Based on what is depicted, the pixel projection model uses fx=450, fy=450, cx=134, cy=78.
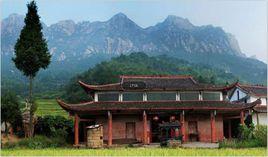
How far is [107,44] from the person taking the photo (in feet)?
578

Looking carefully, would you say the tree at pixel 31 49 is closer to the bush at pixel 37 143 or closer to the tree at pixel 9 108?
the tree at pixel 9 108

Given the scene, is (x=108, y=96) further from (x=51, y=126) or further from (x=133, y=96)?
(x=51, y=126)

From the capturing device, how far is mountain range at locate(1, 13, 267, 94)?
151750 millimetres

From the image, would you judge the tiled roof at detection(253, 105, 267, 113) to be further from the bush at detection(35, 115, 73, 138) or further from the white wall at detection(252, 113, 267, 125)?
the bush at detection(35, 115, 73, 138)

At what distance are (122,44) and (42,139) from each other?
496 feet

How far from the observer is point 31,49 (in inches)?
1043

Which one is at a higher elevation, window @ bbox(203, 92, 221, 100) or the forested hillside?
the forested hillside

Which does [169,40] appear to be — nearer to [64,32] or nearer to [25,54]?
[64,32]

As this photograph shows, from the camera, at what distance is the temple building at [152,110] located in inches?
1060

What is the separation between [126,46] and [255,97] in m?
140

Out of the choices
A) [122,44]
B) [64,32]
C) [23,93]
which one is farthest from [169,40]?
[23,93]

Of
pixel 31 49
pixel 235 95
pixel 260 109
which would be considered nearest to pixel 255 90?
pixel 235 95

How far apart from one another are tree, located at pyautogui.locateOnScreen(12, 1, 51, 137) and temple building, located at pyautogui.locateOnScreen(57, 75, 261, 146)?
2.75 metres

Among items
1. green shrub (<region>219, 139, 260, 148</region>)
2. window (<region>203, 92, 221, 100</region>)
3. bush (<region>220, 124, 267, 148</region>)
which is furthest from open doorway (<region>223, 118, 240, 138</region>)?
green shrub (<region>219, 139, 260, 148</region>)
